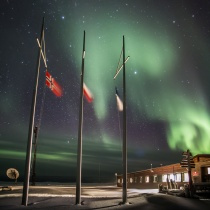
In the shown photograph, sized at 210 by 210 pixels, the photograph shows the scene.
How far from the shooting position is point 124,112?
17094mm

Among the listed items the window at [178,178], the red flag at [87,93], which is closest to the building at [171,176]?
the window at [178,178]

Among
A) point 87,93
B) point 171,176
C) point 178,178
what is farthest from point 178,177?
point 87,93

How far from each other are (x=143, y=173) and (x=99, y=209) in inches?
1754

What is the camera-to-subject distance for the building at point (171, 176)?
3631 centimetres

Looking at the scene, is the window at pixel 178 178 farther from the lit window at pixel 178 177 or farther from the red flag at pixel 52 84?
the red flag at pixel 52 84

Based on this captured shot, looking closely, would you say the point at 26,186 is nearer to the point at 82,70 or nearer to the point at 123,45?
the point at 82,70

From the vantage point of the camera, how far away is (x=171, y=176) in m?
44.8

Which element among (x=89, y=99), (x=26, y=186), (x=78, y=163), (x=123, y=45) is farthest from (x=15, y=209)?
(x=123, y=45)

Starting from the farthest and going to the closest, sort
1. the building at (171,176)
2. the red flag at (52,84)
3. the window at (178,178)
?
the window at (178,178)
the building at (171,176)
the red flag at (52,84)

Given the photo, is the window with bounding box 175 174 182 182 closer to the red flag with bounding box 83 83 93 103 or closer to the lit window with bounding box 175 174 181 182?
the lit window with bounding box 175 174 181 182

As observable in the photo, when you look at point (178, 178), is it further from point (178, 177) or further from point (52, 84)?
point (52, 84)

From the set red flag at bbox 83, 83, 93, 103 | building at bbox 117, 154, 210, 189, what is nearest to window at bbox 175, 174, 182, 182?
building at bbox 117, 154, 210, 189

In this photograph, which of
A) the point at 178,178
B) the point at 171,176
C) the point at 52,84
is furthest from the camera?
the point at 171,176

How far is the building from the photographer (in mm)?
36312
